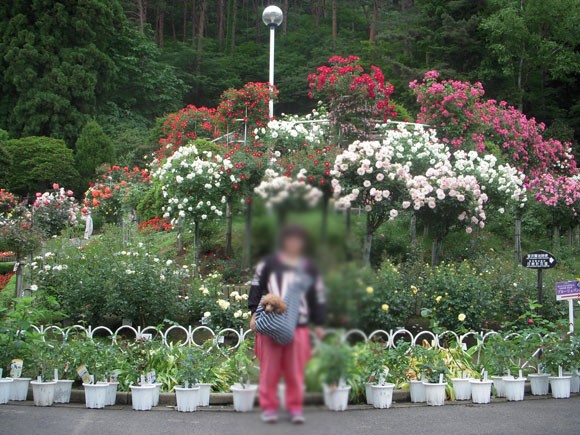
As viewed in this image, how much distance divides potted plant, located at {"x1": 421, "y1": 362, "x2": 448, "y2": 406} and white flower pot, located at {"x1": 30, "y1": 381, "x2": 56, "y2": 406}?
367cm

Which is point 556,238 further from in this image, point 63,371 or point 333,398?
point 333,398

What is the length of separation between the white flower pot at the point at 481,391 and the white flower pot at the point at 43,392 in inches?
166

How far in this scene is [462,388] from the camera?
723cm

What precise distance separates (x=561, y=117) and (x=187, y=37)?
21.2 m

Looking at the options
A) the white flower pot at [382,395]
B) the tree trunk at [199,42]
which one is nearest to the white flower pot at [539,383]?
the white flower pot at [382,395]

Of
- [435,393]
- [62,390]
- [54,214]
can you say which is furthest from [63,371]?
[54,214]

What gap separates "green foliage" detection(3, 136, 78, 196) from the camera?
2491 cm

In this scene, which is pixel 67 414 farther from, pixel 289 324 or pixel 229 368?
pixel 289 324

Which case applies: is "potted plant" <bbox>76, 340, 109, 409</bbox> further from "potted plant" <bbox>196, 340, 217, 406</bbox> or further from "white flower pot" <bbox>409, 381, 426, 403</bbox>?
"white flower pot" <bbox>409, 381, 426, 403</bbox>

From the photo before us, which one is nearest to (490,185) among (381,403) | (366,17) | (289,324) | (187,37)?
(381,403)

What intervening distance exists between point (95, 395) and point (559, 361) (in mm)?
4755

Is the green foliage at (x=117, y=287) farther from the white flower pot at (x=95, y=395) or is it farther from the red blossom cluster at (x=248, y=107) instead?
the red blossom cluster at (x=248, y=107)

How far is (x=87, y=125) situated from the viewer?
86.9ft

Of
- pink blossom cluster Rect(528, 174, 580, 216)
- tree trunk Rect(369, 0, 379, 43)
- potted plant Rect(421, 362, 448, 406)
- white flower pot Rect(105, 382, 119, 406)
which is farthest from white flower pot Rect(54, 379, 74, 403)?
tree trunk Rect(369, 0, 379, 43)
